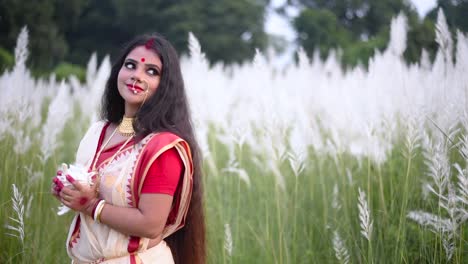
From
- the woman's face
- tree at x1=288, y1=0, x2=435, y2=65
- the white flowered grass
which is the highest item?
tree at x1=288, y1=0, x2=435, y2=65

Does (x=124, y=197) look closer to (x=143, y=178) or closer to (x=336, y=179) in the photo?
(x=143, y=178)

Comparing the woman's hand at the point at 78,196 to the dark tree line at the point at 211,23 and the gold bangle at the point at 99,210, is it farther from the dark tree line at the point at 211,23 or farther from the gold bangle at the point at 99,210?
the dark tree line at the point at 211,23

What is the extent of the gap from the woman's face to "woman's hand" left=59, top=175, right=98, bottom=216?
34 cm

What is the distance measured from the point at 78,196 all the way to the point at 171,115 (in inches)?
16.6

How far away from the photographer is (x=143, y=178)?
128 cm

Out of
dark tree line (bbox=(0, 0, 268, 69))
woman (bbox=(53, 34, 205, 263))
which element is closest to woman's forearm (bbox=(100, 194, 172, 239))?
woman (bbox=(53, 34, 205, 263))

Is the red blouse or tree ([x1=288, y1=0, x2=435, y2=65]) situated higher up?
tree ([x1=288, y1=0, x2=435, y2=65])

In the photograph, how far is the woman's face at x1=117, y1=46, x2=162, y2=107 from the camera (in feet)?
4.67

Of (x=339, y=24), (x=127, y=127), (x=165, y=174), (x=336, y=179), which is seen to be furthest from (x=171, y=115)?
(x=339, y=24)

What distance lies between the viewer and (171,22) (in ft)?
57.2

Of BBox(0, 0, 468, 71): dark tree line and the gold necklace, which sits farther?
BBox(0, 0, 468, 71): dark tree line

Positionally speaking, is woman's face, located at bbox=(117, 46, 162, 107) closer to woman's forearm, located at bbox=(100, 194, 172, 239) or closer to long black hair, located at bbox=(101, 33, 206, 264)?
A: long black hair, located at bbox=(101, 33, 206, 264)

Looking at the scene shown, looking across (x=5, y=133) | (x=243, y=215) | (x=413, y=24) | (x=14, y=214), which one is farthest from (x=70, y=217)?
(x=413, y=24)

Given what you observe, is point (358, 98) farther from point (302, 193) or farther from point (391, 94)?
point (302, 193)
